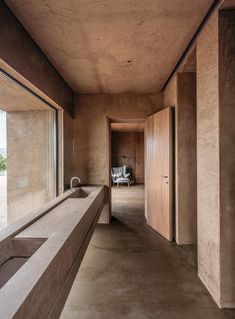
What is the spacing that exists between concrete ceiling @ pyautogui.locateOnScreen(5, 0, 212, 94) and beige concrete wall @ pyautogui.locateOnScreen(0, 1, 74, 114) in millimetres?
76

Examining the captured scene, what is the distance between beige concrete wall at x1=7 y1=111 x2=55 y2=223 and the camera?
9.51 ft

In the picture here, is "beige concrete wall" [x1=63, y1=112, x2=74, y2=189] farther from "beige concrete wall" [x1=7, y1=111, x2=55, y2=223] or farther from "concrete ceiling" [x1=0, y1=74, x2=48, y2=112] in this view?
"concrete ceiling" [x1=0, y1=74, x2=48, y2=112]

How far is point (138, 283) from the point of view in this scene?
2.14 metres

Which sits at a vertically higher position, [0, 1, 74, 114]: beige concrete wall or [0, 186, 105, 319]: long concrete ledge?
[0, 1, 74, 114]: beige concrete wall

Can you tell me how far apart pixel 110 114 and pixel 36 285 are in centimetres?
355

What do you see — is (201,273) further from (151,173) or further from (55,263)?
(151,173)

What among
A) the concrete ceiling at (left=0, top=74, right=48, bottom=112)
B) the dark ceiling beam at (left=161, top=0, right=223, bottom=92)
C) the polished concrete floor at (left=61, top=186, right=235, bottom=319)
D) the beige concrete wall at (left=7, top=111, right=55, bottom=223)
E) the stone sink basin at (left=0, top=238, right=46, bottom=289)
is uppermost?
the dark ceiling beam at (left=161, top=0, right=223, bottom=92)

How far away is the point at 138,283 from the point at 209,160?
1.50 meters

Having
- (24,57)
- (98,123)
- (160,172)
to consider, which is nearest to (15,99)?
(24,57)

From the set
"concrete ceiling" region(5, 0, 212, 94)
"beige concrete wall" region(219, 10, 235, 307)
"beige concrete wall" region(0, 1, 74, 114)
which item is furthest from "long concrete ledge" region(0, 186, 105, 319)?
"concrete ceiling" region(5, 0, 212, 94)

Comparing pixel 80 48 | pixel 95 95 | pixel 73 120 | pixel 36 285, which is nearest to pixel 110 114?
pixel 95 95

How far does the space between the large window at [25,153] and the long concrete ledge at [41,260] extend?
0.98 metres

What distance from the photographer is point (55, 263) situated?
1.18 meters

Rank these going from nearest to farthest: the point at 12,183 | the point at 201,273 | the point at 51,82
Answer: the point at 201,273 < the point at 51,82 < the point at 12,183
